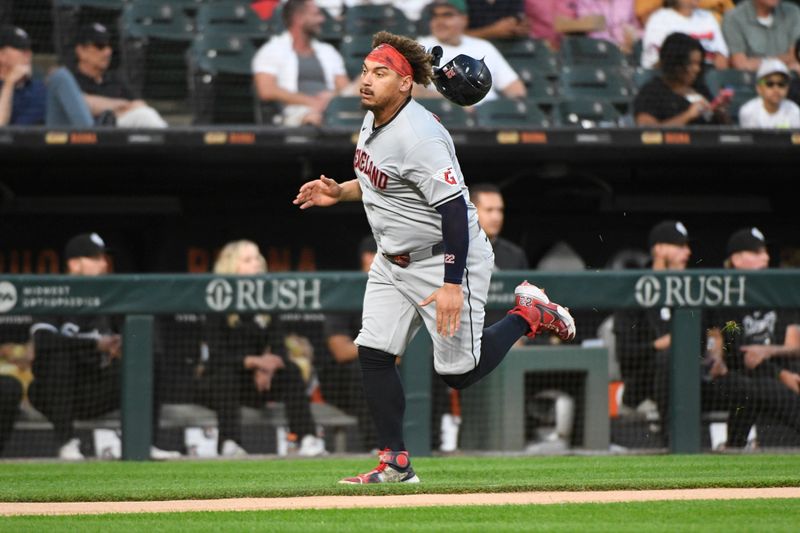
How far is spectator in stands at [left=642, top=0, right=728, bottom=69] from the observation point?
1024 centimetres

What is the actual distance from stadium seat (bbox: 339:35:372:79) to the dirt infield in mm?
5356

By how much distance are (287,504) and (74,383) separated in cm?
297

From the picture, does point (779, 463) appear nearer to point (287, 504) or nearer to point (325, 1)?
point (287, 504)

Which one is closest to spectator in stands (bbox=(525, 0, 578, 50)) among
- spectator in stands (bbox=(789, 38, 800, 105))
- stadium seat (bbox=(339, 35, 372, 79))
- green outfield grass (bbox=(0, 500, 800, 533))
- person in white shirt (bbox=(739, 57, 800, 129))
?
stadium seat (bbox=(339, 35, 372, 79))

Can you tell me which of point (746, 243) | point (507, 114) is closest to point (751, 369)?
point (746, 243)

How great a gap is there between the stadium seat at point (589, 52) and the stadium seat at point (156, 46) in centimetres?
291

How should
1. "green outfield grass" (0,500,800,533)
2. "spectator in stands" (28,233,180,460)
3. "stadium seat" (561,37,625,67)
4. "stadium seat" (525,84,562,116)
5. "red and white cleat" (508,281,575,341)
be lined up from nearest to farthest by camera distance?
"green outfield grass" (0,500,800,533), "red and white cleat" (508,281,575,341), "spectator in stands" (28,233,180,460), "stadium seat" (525,84,562,116), "stadium seat" (561,37,625,67)

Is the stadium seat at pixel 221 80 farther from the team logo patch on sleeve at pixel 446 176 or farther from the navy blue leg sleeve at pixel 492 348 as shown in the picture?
the team logo patch on sleeve at pixel 446 176

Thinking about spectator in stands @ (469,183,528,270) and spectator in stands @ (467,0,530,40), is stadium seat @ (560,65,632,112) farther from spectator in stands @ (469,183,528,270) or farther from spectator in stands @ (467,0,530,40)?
spectator in stands @ (469,183,528,270)

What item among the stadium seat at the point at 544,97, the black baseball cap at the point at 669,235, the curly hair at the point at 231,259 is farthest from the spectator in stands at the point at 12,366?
the stadium seat at the point at 544,97

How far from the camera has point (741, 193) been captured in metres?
10.4

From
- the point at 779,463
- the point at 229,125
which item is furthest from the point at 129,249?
the point at 779,463

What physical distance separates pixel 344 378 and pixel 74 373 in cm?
147

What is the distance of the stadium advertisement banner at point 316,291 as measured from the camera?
7273 millimetres
